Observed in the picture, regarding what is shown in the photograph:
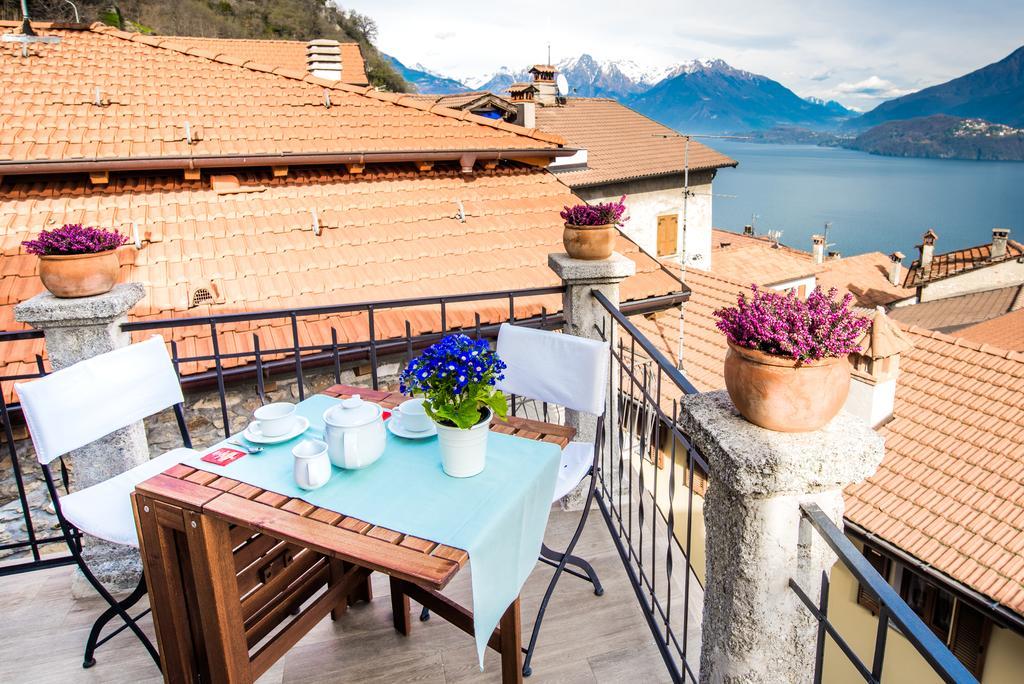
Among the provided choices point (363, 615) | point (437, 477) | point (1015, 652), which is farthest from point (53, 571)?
point (1015, 652)

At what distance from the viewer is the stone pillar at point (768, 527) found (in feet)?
4.50

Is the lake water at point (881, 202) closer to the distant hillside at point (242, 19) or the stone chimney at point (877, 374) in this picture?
the distant hillside at point (242, 19)

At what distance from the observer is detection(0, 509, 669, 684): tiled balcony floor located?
7.87ft

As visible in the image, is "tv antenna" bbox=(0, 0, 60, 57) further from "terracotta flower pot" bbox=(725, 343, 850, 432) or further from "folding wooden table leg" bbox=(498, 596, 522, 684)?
"terracotta flower pot" bbox=(725, 343, 850, 432)

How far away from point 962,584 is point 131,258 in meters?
9.09

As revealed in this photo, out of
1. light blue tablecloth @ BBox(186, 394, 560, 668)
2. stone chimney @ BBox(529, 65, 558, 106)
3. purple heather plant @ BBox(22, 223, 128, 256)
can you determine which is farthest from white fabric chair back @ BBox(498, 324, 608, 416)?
stone chimney @ BBox(529, 65, 558, 106)

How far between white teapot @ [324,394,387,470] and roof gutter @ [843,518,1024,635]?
769cm

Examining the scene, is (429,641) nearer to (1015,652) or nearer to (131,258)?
(131,258)

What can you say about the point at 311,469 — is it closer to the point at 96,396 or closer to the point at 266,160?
the point at 96,396

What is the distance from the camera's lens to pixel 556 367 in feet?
9.12

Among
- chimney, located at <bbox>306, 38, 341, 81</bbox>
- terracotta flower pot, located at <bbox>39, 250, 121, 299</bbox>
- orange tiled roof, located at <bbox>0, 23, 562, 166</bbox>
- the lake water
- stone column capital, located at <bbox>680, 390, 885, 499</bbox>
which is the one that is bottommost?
the lake water

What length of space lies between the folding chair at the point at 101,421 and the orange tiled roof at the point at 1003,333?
1611 cm

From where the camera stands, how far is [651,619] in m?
2.46

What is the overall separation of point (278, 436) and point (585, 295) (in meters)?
1.80
